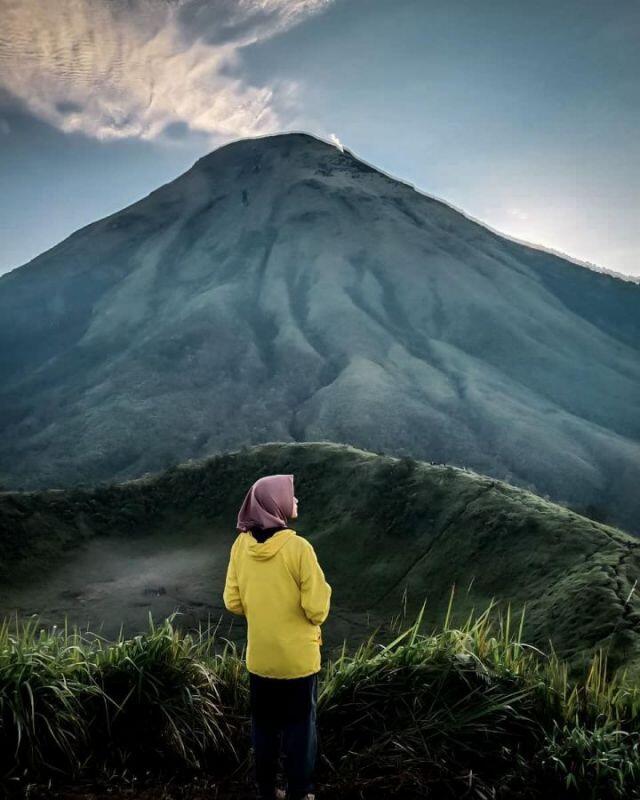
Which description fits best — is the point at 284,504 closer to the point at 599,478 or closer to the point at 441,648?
the point at 441,648

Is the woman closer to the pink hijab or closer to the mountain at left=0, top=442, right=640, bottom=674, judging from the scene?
the pink hijab

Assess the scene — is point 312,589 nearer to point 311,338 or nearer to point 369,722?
point 369,722

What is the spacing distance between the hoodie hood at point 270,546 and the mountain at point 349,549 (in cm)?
421

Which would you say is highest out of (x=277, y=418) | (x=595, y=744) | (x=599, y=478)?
(x=595, y=744)

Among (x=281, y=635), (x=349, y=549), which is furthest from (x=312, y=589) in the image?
(x=349, y=549)

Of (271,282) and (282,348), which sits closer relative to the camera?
(282,348)

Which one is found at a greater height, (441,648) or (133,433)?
(441,648)

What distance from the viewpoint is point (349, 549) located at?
12.5 metres

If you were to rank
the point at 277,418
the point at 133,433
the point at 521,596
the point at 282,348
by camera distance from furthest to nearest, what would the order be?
the point at 282,348 < the point at 277,418 < the point at 133,433 < the point at 521,596

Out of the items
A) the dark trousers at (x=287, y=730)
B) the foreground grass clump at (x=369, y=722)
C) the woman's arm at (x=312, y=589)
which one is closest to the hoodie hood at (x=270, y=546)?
the woman's arm at (x=312, y=589)

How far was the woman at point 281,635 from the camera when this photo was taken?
11.4 feet

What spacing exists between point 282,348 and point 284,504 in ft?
208

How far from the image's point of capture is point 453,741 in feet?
12.5

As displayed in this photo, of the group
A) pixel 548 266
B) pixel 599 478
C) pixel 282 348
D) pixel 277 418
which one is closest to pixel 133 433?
pixel 277 418
